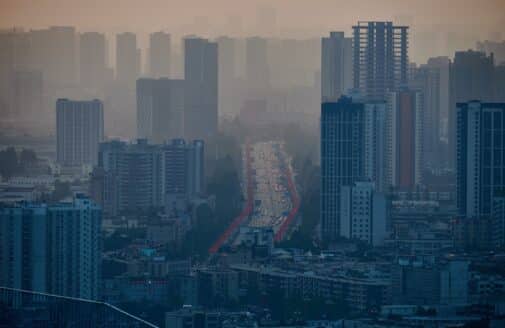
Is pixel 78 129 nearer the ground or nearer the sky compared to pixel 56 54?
nearer the ground

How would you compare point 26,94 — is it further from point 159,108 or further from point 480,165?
point 480,165

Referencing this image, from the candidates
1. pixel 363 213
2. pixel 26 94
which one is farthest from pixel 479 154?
pixel 26 94

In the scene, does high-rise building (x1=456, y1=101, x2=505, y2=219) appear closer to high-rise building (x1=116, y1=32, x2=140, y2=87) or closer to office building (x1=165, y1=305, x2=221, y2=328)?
high-rise building (x1=116, y1=32, x2=140, y2=87)

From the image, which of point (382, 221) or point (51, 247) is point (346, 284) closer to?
point (51, 247)

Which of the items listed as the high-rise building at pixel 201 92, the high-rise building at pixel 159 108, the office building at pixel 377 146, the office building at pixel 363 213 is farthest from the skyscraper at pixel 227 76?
the office building at pixel 363 213

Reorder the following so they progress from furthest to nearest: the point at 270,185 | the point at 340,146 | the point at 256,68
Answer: the point at 256,68, the point at 270,185, the point at 340,146

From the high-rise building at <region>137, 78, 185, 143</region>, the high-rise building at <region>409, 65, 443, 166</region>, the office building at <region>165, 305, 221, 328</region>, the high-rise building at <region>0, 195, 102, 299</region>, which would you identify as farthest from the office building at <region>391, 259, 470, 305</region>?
the high-rise building at <region>137, 78, 185, 143</region>

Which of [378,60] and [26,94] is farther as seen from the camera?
[378,60]
